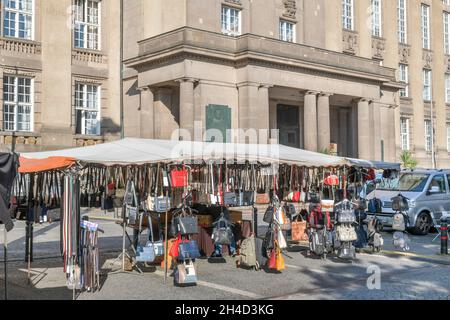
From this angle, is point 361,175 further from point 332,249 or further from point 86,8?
point 86,8

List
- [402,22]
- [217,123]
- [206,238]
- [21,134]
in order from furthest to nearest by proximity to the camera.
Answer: [402,22], [21,134], [217,123], [206,238]

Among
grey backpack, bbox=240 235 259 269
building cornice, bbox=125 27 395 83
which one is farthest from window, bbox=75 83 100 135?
grey backpack, bbox=240 235 259 269

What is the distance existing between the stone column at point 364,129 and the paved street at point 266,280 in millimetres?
20944

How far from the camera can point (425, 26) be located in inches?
1905

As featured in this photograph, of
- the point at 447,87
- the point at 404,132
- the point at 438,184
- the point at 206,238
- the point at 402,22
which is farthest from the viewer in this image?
the point at 447,87

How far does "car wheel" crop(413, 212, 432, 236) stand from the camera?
1765 centimetres

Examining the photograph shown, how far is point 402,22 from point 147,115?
26.5m

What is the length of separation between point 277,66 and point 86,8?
10736 millimetres

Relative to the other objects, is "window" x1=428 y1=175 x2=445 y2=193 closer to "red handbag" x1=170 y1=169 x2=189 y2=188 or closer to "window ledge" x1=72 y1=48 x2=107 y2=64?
"red handbag" x1=170 y1=169 x2=189 y2=188

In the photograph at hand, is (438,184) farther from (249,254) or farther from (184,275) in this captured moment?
Result: (184,275)

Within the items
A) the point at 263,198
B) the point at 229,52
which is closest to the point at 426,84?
the point at 229,52

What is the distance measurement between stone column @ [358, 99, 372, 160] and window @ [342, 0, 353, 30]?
26.1ft

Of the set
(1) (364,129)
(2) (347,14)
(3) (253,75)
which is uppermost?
(2) (347,14)

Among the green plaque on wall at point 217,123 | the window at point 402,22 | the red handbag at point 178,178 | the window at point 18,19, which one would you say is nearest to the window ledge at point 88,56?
the window at point 18,19
